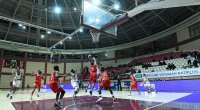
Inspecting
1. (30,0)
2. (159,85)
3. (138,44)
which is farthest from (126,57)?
(30,0)

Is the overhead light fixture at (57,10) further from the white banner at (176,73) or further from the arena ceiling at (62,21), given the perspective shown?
the white banner at (176,73)

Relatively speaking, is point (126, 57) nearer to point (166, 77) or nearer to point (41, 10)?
point (166, 77)

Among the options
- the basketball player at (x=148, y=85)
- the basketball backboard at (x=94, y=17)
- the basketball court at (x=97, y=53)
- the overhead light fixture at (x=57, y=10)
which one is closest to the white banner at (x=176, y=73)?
the basketball court at (x=97, y=53)

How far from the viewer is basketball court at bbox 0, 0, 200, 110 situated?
7020 millimetres

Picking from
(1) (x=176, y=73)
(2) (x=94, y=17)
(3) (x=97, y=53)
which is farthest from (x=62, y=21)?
(1) (x=176, y=73)

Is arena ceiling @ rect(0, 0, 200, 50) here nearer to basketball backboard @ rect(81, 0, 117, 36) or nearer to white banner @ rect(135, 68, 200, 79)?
white banner @ rect(135, 68, 200, 79)

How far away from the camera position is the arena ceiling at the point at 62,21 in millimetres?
21156

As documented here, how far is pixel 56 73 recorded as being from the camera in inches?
285

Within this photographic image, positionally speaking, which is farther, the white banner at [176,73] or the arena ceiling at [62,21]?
the arena ceiling at [62,21]

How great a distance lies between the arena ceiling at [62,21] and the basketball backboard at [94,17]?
8457 mm

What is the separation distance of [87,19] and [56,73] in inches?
224

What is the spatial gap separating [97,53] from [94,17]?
2230 cm

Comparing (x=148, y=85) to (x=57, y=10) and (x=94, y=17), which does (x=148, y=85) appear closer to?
(x=94, y=17)

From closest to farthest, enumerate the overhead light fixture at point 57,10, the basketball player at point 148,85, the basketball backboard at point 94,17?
the basketball backboard at point 94,17, the basketball player at point 148,85, the overhead light fixture at point 57,10
